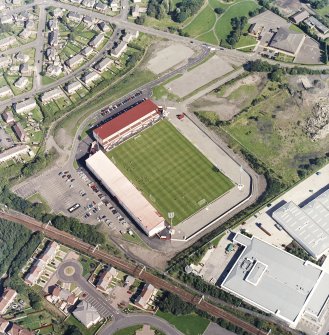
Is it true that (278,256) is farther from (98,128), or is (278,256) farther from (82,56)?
(82,56)

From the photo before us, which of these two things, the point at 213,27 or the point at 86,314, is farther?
the point at 213,27

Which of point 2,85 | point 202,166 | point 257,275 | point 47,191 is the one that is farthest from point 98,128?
point 257,275

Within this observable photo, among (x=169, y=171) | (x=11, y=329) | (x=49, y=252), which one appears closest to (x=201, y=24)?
(x=169, y=171)

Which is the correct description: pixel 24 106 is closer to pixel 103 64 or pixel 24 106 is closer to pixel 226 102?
pixel 103 64

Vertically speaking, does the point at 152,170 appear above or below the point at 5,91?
below

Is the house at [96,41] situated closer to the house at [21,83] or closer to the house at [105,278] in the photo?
the house at [21,83]
